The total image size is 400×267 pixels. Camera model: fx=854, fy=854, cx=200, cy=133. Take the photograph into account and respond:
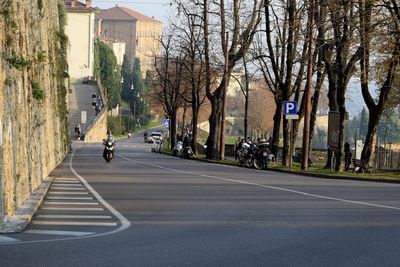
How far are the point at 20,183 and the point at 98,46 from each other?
12540cm

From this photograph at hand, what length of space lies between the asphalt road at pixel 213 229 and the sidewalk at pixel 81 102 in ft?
256

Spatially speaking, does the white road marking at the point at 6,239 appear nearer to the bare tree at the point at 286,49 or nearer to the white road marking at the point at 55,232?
the white road marking at the point at 55,232

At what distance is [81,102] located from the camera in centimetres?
11106

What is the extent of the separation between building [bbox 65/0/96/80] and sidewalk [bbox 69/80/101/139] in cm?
804

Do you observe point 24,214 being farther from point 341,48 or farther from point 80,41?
point 80,41

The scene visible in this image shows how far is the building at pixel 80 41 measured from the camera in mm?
127938

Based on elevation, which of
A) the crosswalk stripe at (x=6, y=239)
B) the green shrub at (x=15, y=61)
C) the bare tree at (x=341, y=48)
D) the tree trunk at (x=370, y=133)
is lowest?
the crosswalk stripe at (x=6, y=239)

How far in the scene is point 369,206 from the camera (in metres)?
17.8

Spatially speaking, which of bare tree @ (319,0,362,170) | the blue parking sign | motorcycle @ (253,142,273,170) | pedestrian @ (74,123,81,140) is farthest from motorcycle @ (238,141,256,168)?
pedestrian @ (74,123,81,140)

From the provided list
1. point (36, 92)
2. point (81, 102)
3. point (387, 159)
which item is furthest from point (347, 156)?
point (81, 102)

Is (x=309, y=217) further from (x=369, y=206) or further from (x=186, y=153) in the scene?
(x=186, y=153)

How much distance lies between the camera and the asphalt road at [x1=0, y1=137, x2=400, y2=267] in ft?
34.6

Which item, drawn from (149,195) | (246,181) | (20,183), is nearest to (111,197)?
(149,195)

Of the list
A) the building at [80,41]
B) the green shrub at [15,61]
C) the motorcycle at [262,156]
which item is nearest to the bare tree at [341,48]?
the motorcycle at [262,156]
